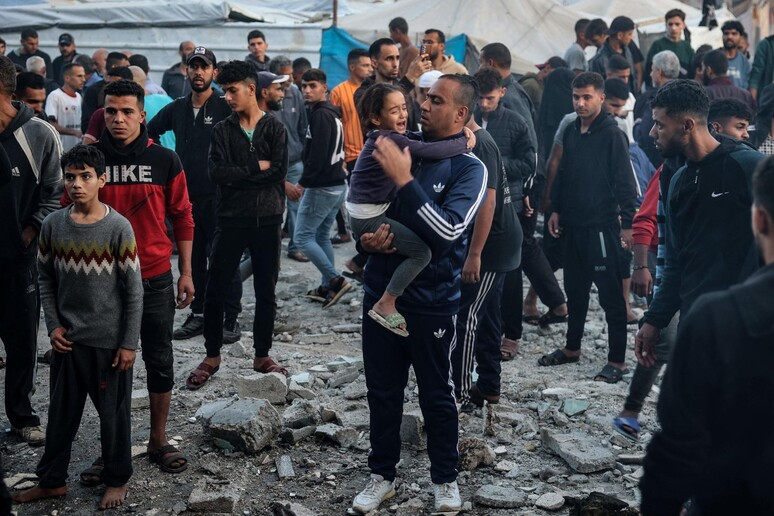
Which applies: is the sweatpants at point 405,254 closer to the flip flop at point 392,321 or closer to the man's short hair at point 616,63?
the flip flop at point 392,321

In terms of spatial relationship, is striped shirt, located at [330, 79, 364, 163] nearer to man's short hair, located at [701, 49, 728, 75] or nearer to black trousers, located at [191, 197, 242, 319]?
black trousers, located at [191, 197, 242, 319]

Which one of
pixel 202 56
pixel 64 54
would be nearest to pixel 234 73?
pixel 202 56

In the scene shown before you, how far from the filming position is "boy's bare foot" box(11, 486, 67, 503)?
15.2 ft

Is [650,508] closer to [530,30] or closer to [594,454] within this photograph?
[594,454]

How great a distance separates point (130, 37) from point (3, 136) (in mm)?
12996

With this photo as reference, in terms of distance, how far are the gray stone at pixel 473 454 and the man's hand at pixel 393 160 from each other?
72.5 inches

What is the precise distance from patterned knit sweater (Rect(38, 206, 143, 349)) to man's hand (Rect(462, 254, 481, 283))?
80.3 inches

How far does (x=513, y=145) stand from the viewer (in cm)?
718

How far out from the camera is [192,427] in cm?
575

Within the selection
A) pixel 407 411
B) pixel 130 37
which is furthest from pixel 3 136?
pixel 130 37

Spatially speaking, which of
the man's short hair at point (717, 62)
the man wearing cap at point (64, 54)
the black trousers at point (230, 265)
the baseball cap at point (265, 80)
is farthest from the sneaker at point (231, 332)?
the man wearing cap at point (64, 54)

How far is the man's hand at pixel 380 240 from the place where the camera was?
4.39 metres

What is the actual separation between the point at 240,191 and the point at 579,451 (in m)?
2.97

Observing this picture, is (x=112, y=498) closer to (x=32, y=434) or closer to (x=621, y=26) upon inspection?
(x=32, y=434)
